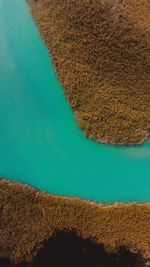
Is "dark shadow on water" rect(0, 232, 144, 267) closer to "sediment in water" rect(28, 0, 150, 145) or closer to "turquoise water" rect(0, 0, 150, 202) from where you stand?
"turquoise water" rect(0, 0, 150, 202)

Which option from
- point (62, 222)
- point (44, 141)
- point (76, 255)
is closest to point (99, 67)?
point (44, 141)

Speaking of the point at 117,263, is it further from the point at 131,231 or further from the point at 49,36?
the point at 49,36

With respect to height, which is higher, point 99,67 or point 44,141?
point 99,67

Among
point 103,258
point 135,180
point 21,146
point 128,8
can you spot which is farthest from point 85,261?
point 128,8

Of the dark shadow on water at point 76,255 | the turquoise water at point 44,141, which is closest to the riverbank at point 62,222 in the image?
the dark shadow on water at point 76,255

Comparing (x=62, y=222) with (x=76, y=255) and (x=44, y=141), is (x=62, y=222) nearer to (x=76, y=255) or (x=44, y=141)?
(x=76, y=255)

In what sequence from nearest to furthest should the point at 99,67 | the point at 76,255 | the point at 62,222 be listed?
the point at 76,255 → the point at 62,222 → the point at 99,67

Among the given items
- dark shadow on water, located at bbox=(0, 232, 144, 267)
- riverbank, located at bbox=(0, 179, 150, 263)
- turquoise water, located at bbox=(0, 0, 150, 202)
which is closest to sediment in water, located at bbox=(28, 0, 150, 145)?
turquoise water, located at bbox=(0, 0, 150, 202)
